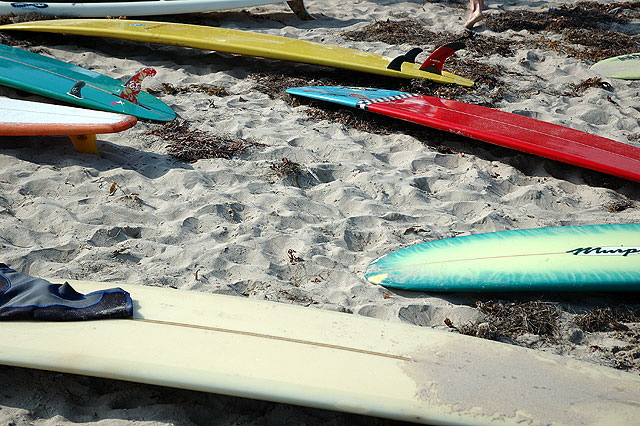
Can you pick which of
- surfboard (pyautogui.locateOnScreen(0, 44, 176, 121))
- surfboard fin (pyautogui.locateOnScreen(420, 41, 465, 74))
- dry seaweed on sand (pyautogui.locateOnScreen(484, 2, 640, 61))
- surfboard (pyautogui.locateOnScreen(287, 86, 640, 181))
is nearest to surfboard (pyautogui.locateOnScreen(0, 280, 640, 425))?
surfboard (pyautogui.locateOnScreen(287, 86, 640, 181))

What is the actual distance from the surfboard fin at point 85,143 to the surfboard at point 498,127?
1.48 metres

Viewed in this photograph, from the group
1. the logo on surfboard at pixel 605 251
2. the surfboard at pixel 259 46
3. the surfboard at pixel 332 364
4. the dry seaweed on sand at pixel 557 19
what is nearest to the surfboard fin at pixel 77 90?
the surfboard at pixel 259 46

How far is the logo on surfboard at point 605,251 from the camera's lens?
2773mm

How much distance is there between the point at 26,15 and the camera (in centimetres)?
575

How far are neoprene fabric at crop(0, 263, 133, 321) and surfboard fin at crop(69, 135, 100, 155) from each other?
1.39 m

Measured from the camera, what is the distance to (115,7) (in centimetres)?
589

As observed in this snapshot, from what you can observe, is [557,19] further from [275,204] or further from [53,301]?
[53,301]

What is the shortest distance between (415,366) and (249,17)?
526cm

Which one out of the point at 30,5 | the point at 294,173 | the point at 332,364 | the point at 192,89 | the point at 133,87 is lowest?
the point at 332,364

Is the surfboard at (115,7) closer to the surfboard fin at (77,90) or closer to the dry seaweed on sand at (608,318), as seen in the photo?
the surfboard fin at (77,90)

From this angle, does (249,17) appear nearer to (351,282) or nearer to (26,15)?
(26,15)

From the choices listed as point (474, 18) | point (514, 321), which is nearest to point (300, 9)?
point (474, 18)

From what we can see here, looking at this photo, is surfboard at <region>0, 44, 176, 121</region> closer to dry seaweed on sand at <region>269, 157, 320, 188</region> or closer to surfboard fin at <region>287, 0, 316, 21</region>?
dry seaweed on sand at <region>269, 157, 320, 188</region>

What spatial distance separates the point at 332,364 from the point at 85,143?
223 cm
